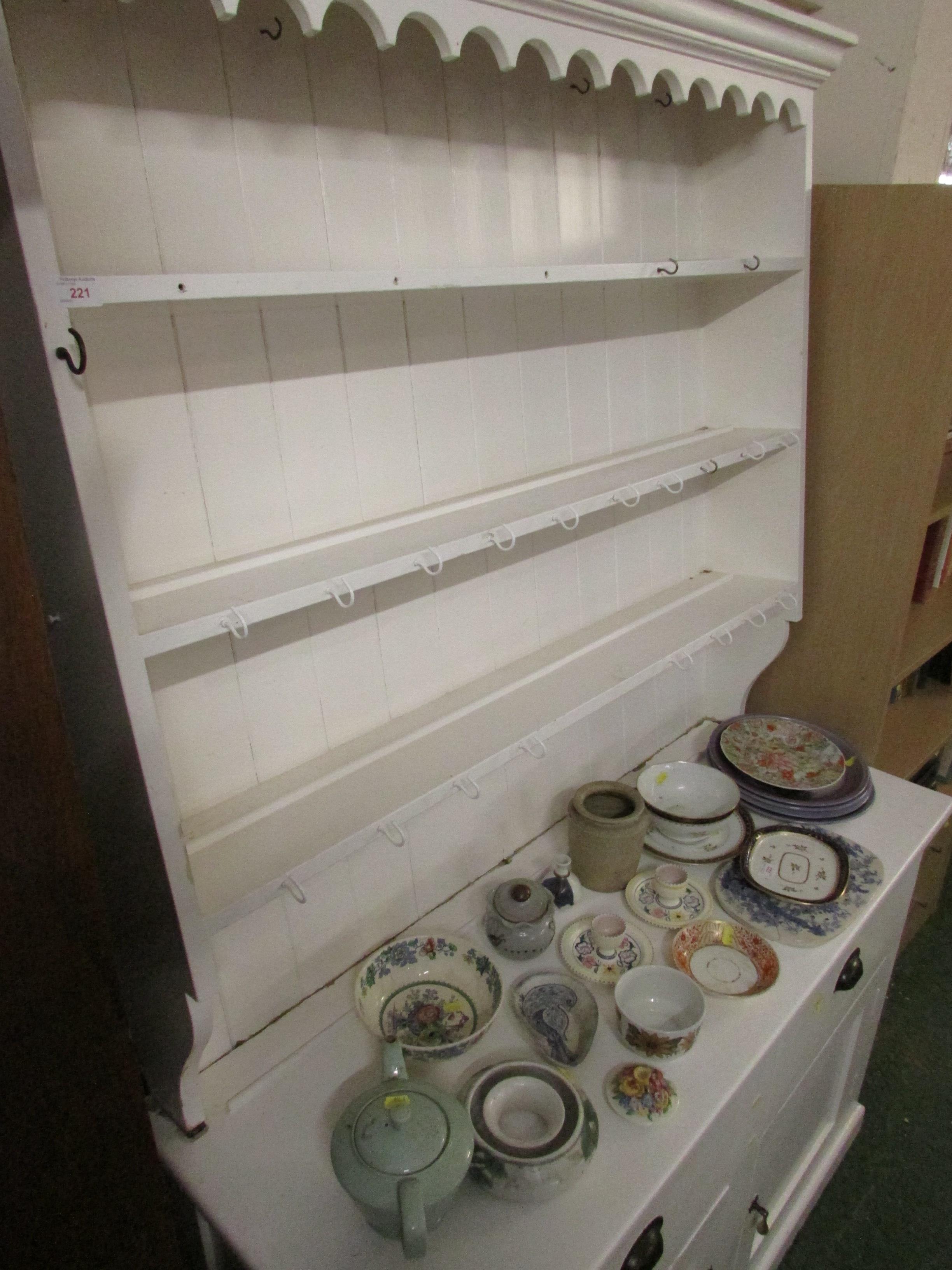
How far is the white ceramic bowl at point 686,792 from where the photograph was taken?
57.6 inches

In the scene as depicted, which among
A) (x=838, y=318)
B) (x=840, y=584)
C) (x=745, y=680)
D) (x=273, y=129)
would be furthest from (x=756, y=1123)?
(x=273, y=129)

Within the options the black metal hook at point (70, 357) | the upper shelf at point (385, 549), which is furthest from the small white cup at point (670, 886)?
the black metal hook at point (70, 357)

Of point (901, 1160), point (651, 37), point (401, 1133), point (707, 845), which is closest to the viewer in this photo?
point (401, 1133)

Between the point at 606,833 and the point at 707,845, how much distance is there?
25 cm

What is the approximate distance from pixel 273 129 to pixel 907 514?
127cm

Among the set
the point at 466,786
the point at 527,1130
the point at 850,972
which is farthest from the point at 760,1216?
the point at 466,786

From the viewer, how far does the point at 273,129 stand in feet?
2.90

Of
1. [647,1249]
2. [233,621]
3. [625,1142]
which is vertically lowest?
[647,1249]

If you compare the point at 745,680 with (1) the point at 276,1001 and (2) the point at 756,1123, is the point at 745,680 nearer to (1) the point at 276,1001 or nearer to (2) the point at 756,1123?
(2) the point at 756,1123

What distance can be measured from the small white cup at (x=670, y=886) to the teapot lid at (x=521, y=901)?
207 mm

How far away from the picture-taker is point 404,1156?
0.86 metres

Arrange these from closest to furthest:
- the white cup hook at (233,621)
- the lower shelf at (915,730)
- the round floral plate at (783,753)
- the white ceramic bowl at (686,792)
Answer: the white cup hook at (233,621) → the white ceramic bowl at (686,792) → the round floral plate at (783,753) → the lower shelf at (915,730)

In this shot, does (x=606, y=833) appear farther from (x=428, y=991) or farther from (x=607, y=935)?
(x=428, y=991)

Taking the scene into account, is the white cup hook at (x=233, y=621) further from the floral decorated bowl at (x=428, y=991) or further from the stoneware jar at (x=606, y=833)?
the stoneware jar at (x=606, y=833)
